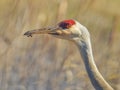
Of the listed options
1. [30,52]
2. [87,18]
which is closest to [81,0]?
[87,18]

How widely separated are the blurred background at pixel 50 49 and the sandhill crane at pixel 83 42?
139 cm

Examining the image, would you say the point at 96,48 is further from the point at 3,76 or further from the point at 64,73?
the point at 3,76

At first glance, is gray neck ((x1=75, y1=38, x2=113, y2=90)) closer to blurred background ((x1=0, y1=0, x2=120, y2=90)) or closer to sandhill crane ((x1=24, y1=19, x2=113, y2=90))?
sandhill crane ((x1=24, y1=19, x2=113, y2=90))

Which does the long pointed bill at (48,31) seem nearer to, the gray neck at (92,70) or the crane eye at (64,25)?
the crane eye at (64,25)

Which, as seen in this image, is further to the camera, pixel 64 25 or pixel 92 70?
pixel 64 25

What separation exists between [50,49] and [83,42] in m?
1.77

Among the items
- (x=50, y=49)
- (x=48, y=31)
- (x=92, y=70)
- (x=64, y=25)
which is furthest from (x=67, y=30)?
(x=50, y=49)

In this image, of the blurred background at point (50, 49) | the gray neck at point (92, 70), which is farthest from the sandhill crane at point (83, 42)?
the blurred background at point (50, 49)

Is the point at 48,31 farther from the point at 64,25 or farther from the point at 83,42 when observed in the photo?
the point at 83,42

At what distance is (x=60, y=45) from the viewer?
9.04 metres

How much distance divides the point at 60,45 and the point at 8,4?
73 centimetres

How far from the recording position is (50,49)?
8906 millimetres

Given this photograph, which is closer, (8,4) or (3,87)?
(3,87)

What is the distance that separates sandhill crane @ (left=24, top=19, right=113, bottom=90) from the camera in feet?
23.4
